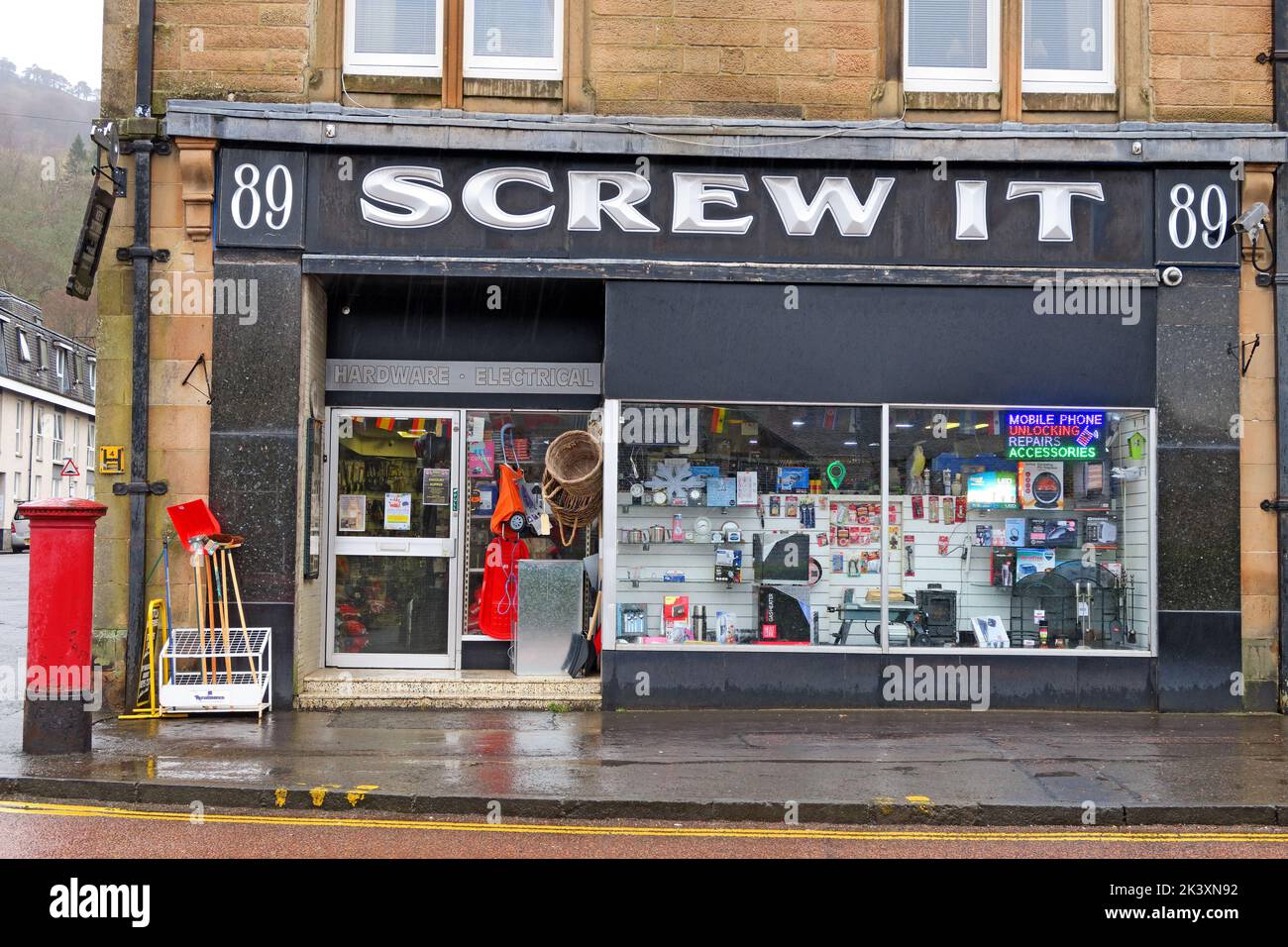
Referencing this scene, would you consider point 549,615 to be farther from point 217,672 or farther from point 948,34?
point 948,34

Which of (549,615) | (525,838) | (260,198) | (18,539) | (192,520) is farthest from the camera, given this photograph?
(18,539)

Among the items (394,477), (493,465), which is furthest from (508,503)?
(394,477)

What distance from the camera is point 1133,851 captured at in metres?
6.62

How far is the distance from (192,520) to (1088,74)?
30.3 feet

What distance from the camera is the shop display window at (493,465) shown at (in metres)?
12.2

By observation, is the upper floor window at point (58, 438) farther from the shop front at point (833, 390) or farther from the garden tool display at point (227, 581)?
the garden tool display at point (227, 581)

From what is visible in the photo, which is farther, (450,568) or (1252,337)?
(450,568)

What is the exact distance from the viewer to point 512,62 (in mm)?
11336

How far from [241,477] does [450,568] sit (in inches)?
91.1

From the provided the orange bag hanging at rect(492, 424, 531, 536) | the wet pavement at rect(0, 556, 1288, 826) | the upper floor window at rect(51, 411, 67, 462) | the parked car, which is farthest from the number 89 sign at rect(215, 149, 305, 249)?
the upper floor window at rect(51, 411, 67, 462)

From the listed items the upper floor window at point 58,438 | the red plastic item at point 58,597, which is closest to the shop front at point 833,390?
the red plastic item at point 58,597

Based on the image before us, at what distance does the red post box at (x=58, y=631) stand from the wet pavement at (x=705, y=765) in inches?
9.4

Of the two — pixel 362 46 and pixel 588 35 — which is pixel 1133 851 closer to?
pixel 588 35
